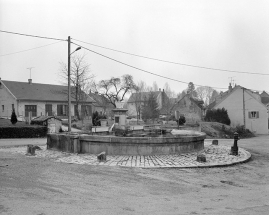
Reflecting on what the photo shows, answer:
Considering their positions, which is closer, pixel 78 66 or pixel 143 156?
pixel 143 156

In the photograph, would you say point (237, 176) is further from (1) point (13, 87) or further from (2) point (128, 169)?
(1) point (13, 87)

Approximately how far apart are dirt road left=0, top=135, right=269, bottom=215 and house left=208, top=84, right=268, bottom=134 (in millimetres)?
37851

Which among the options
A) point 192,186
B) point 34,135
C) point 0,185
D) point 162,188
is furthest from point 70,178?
point 34,135

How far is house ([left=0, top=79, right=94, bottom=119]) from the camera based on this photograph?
132 ft

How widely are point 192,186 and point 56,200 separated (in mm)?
3557

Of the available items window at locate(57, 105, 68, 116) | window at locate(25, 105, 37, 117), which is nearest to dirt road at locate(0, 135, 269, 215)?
window at locate(25, 105, 37, 117)

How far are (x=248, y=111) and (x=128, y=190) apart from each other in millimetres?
43044

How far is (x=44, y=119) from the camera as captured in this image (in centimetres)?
2567

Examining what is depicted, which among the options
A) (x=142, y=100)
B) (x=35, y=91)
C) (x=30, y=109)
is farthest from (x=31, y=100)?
(x=142, y=100)

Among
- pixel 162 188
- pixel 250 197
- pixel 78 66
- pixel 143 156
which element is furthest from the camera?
pixel 78 66

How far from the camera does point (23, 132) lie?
2356 cm

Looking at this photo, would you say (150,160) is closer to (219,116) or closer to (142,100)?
(219,116)

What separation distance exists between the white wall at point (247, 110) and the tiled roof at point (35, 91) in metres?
27.9

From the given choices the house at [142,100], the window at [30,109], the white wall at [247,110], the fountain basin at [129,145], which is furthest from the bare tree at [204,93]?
the fountain basin at [129,145]
